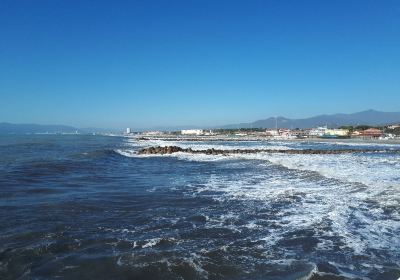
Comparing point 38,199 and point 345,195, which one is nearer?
point 38,199

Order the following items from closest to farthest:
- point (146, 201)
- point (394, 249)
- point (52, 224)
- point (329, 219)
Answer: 1. point (394, 249)
2. point (52, 224)
3. point (329, 219)
4. point (146, 201)

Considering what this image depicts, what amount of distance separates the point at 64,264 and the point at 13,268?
80 cm

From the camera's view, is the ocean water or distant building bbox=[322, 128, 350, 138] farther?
distant building bbox=[322, 128, 350, 138]

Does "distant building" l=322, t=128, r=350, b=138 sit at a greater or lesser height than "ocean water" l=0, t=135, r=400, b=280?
lesser

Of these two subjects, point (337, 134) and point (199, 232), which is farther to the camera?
point (337, 134)

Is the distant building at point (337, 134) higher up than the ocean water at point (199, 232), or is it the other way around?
the ocean water at point (199, 232)

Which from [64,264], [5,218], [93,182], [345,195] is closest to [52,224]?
[5,218]

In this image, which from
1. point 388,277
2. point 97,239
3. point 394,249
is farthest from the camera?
point 97,239

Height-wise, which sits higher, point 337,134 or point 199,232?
point 199,232

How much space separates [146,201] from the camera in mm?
13023

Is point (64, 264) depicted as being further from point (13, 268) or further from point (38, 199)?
point (38, 199)

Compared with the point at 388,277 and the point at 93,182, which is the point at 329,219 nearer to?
the point at 388,277

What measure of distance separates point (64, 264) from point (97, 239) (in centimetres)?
150

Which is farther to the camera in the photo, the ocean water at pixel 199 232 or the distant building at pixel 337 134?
the distant building at pixel 337 134
